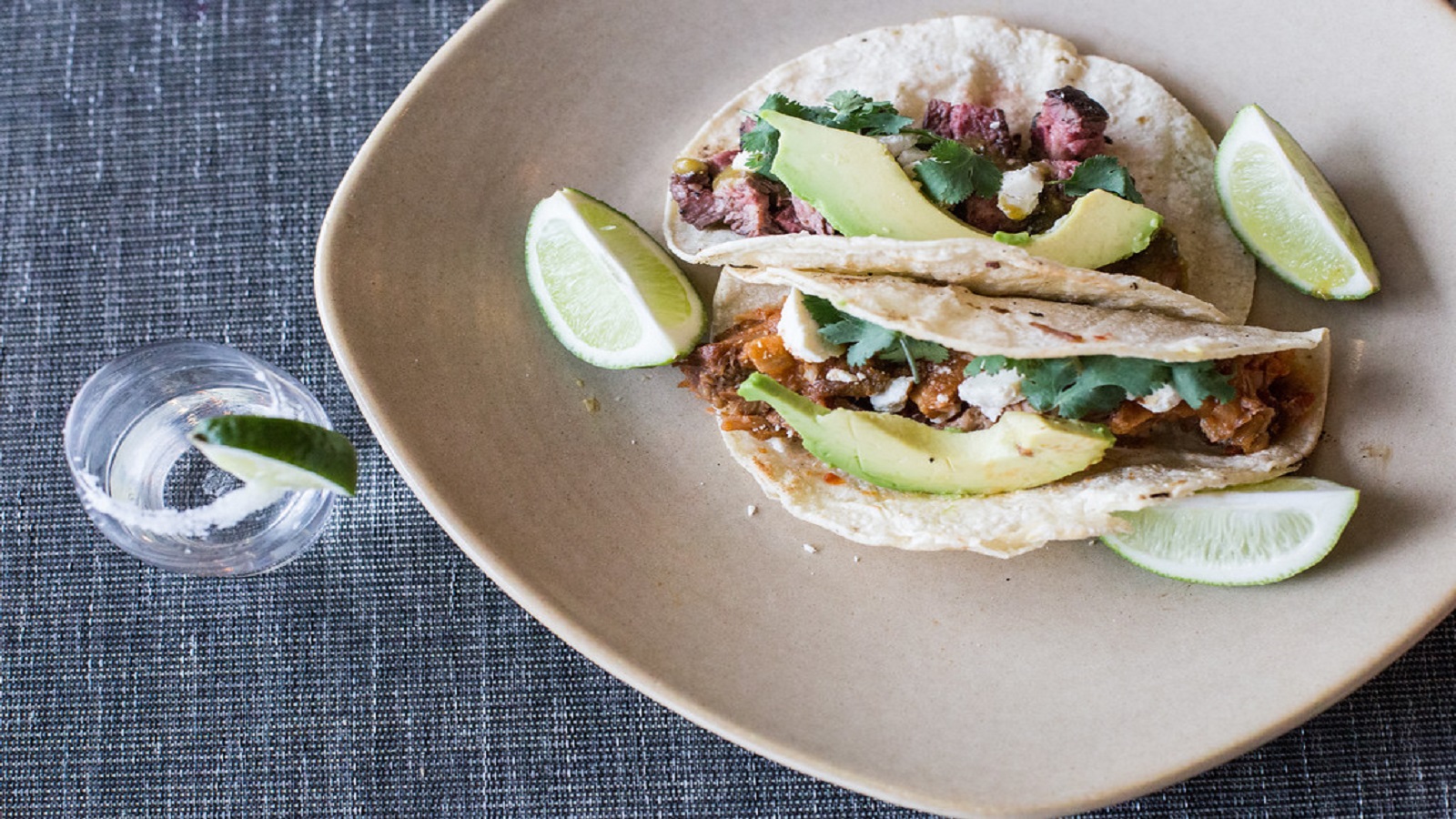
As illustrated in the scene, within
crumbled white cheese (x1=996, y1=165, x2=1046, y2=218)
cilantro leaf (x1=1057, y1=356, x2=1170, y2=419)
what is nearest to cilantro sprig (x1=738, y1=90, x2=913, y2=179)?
crumbled white cheese (x1=996, y1=165, x2=1046, y2=218)

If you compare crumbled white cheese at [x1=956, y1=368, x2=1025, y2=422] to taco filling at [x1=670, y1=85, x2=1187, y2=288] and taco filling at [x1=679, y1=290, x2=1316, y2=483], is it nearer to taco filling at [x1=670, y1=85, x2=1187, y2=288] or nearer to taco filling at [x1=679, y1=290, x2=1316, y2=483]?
taco filling at [x1=679, y1=290, x2=1316, y2=483]

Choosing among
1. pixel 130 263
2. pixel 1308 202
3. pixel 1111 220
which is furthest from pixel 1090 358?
pixel 130 263

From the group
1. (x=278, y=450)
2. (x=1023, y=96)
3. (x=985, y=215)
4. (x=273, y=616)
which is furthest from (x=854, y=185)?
(x=273, y=616)

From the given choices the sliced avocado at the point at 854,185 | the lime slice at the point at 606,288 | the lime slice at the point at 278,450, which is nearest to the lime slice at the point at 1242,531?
the sliced avocado at the point at 854,185

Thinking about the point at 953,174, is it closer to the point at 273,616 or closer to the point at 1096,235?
the point at 1096,235

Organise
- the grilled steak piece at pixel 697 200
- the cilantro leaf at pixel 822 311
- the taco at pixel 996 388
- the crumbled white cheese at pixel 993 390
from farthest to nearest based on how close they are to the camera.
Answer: the grilled steak piece at pixel 697 200 → the cilantro leaf at pixel 822 311 → the crumbled white cheese at pixel 993 390 → the taco at pixel 996 388

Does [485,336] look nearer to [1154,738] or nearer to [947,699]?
[947,699]

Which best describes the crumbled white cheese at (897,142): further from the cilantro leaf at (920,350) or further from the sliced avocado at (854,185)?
the cilantro leaf at (920,350)
